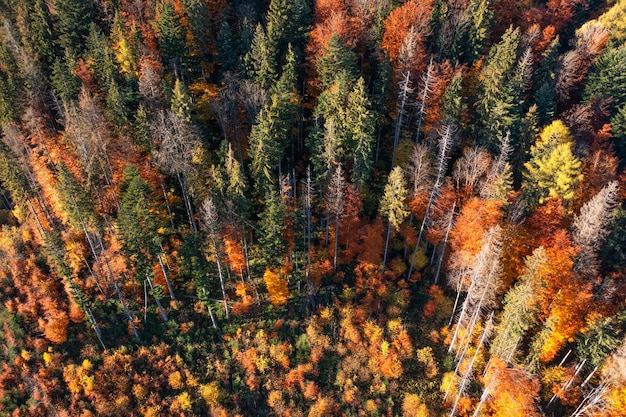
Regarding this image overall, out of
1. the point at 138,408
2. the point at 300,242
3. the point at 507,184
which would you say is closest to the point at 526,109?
the point at 507,184

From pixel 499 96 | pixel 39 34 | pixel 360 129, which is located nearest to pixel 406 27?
pixel 499 96

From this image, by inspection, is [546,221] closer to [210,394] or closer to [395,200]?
[395,200]

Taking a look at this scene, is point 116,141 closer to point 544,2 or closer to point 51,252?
point 51,252

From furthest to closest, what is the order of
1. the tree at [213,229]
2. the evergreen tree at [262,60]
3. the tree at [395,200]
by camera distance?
the evergreen tree at [262,60]
the tree at [395,200]
the tree at [213,229]

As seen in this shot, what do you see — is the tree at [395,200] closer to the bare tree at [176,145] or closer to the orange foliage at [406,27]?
the orange foliage at [406,27]

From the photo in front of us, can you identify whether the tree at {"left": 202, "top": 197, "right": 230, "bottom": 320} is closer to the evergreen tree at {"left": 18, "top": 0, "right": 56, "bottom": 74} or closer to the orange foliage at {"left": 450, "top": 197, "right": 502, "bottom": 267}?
the orange foliage at {"left": 450, "top": 197, "right": 502, "bottom": 267}

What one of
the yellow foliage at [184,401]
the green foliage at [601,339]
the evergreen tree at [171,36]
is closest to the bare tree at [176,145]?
the evergreen tree at [171,36]
